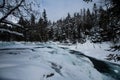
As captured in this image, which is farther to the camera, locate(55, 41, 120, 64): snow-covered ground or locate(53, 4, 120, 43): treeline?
locate(55, 41, 120, 64): snow-covered ground

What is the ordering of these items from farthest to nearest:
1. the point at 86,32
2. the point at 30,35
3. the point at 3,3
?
the point at 86,32 → the point at 30,35 → the point at 3,3

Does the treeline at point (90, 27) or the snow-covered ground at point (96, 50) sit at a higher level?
the treeline at point (90, 27)

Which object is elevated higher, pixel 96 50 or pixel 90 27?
pixel 90 27

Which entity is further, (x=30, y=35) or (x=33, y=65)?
(x=30, y=35)

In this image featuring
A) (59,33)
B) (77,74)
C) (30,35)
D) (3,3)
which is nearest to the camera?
(77,74)

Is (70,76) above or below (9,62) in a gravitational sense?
below

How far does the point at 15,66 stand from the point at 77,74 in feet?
7.66

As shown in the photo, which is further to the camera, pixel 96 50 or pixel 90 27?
pixel 90 27

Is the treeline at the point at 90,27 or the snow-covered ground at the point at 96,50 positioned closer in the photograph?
the treeline at the point at 90,27

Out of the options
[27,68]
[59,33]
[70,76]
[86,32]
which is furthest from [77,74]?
[59,33]

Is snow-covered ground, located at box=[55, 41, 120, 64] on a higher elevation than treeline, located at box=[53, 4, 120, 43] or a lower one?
lower

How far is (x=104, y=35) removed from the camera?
39.5 feet

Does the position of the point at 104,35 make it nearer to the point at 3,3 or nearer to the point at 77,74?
the point at 77,74

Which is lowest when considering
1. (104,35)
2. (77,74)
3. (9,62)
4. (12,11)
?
(77,74)
